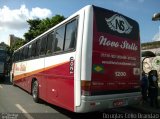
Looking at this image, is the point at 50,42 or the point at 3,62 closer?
the point at 50,42

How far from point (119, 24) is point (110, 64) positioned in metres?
1.43

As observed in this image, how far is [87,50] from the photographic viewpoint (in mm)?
7594

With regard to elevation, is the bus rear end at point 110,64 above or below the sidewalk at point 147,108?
above

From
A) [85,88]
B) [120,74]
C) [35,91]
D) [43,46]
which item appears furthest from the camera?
[35,91]

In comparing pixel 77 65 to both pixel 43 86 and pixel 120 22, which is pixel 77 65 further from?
pixel 43 86

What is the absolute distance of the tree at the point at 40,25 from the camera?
1331 inches

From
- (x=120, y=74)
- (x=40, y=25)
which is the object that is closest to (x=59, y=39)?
(x=120, y=74)

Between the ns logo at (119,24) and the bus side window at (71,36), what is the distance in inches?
41.4

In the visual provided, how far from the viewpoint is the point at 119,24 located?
866cm

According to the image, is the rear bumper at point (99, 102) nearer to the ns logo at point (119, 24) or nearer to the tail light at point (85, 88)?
the tail light at point (85, 88)

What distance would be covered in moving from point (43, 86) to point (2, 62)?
1496 cm

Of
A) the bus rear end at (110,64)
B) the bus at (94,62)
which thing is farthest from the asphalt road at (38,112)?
the bus rear end at (110,64)

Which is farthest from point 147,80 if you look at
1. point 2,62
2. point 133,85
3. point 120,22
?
point 2,62

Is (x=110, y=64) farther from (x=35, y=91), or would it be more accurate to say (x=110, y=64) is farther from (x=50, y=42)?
(x=35, y=91)
